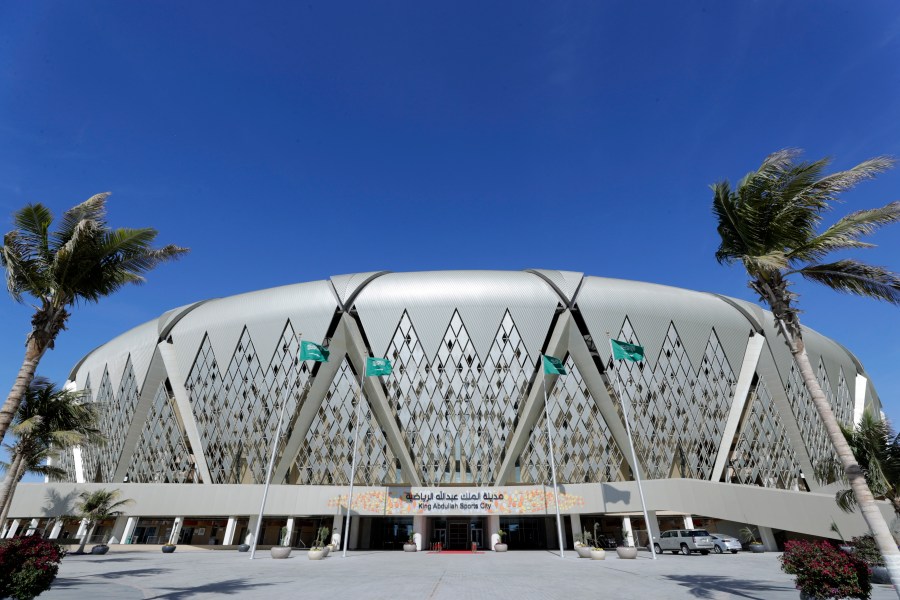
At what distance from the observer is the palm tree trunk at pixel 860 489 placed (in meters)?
9.89

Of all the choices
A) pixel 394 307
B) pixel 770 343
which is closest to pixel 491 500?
pixel 394 307

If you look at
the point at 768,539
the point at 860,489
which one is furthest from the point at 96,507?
the point at 768,539

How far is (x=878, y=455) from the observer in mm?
18266

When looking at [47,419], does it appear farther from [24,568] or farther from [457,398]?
[457,398]

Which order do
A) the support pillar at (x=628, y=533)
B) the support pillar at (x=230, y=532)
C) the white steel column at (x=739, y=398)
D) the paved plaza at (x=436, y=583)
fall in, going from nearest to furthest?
the paved plaza at (x=436, y=583)
the support pillar at (x=628, y=533)
the support pillar at (x=230, y=532)
the white steel column at (x=739, y=398)

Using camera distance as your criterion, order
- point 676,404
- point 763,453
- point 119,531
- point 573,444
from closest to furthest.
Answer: point 119,531
point 573,444
point 676,404
point 763,453

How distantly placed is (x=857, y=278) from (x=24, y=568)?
20.5 meters

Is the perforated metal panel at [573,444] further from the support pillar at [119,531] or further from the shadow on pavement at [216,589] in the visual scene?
the support pillar at [119,531]

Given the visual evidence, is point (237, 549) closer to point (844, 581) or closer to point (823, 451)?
point (844, 581)

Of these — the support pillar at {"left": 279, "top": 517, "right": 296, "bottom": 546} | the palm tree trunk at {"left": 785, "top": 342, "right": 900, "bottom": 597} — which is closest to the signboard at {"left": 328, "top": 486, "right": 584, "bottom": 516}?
the support pillar at {"left": 279, "top": 517, "right": 296, "bottom": 546}

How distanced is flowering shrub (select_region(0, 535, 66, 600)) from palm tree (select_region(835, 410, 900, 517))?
2514cm

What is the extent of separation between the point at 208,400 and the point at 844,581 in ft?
148

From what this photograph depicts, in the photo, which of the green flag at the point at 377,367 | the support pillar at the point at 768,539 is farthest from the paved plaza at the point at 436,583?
the support pillar at the point at 768,539

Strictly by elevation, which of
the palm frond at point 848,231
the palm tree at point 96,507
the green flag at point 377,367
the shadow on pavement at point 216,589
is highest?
the green flag at point 377,367
